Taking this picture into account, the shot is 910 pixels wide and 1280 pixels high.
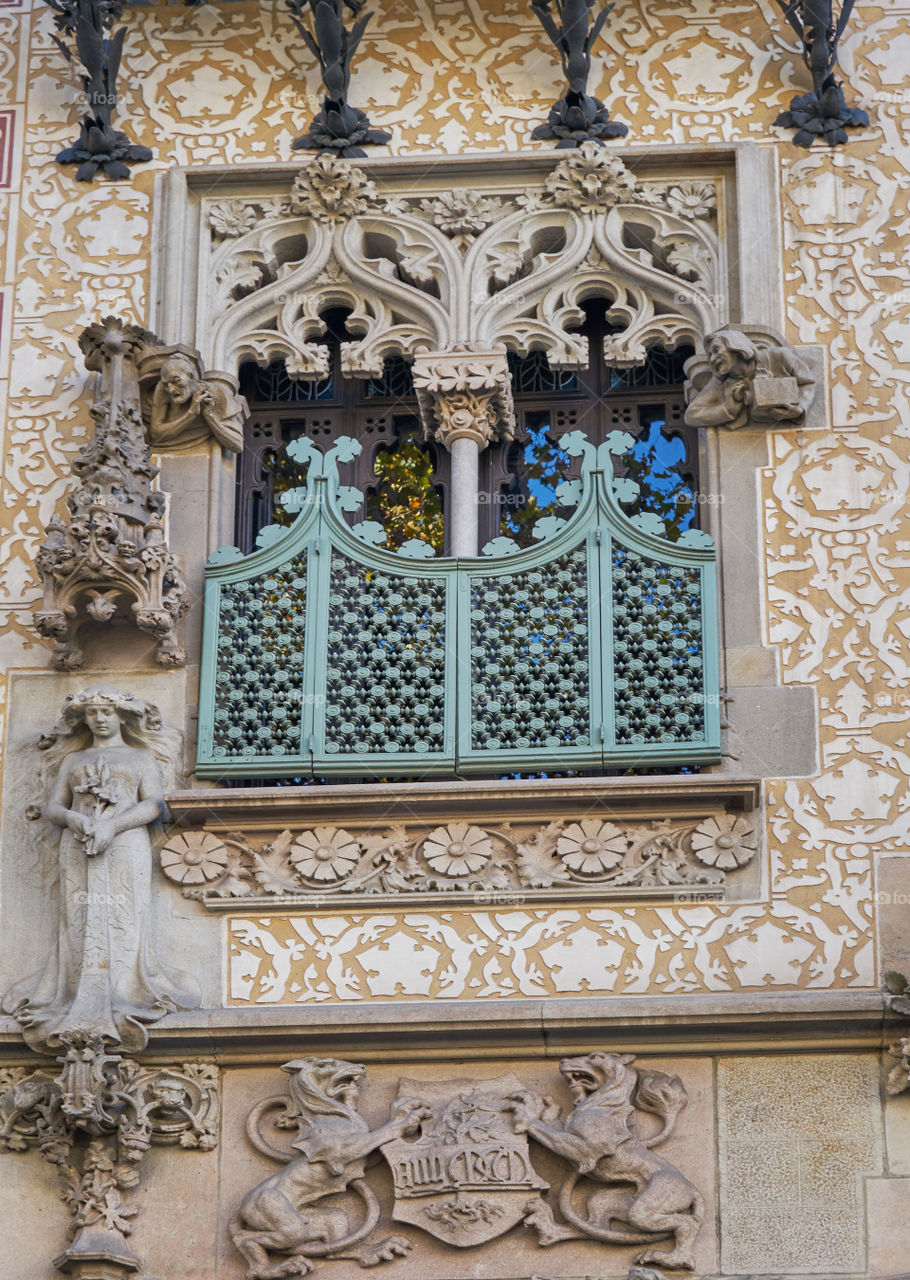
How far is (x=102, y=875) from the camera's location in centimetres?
1067

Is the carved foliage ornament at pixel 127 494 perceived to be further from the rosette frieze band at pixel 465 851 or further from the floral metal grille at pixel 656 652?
the floral metal grille at pixel 656 652

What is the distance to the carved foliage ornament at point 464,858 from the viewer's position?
35.2ft

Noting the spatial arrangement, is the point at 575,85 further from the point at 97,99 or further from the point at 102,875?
the point at 102,875

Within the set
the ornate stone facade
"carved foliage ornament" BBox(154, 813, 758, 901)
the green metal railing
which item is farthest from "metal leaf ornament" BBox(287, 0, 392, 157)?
"carved foliage ornament" BBox(154, 813, 758, 901)

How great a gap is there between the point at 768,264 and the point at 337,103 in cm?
201

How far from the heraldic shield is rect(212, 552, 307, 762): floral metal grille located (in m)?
1.63

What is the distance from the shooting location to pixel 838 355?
1173 centimetres

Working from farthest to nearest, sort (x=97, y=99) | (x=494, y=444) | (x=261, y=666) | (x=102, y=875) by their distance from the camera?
(x=97, y=99)
(x=494, y=444)
(x=261, y=666)
(x=102, y=875)

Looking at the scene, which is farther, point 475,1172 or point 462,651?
point 462,651

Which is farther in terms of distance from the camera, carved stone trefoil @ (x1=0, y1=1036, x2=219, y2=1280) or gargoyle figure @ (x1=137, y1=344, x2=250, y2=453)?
gargoyle figure @ (x1=137, y1=344, x2=250, y2=453)

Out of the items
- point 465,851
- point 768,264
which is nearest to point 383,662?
point 465,851

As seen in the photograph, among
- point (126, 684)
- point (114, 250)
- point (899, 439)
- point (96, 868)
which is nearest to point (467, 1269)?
point (96, 868)

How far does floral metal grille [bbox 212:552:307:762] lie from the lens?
1105cm

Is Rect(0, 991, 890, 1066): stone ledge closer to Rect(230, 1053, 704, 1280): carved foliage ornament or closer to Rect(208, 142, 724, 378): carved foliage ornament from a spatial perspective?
Rect(230, 1053, 704, 1280): carved foliage ornament
